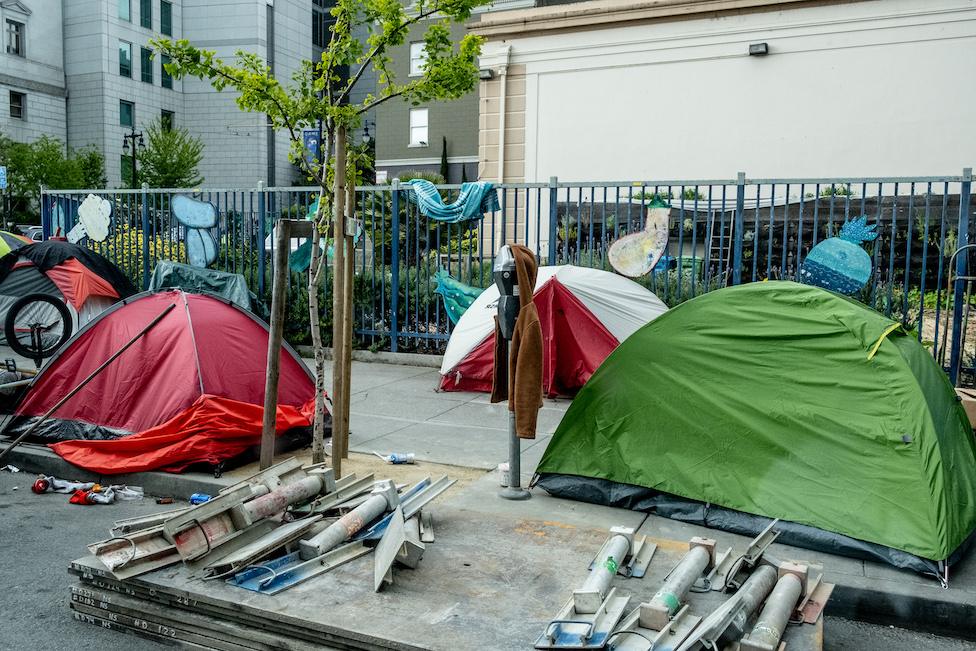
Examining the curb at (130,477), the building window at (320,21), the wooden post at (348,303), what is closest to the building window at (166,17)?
the building window at (320,21)

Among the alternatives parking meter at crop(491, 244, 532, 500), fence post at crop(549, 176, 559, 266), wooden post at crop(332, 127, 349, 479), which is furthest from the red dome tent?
fence post at crop(549, 176, 559, 266)

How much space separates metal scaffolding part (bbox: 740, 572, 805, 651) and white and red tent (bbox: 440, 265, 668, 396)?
5171mm

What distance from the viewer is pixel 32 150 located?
36781 millimetres

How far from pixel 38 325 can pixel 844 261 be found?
9.51 metres

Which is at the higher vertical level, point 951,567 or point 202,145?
point 202,145

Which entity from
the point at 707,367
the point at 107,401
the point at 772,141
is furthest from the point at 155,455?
the point at 772,141

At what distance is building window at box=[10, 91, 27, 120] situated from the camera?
133 feet

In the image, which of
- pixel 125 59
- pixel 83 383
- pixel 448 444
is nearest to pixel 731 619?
pixel 448 444

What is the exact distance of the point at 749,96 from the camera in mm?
20266

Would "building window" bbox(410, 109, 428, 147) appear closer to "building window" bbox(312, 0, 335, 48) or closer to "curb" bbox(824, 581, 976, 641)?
"building window" bbox(312, 0, 335, 48)

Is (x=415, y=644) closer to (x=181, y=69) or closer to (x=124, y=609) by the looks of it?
(x=124, y=609)

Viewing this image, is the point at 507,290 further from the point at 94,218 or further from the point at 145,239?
the point at 94,218

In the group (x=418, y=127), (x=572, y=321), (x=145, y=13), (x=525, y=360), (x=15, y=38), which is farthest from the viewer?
(x=145, y=13)

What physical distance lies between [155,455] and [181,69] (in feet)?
10.0
